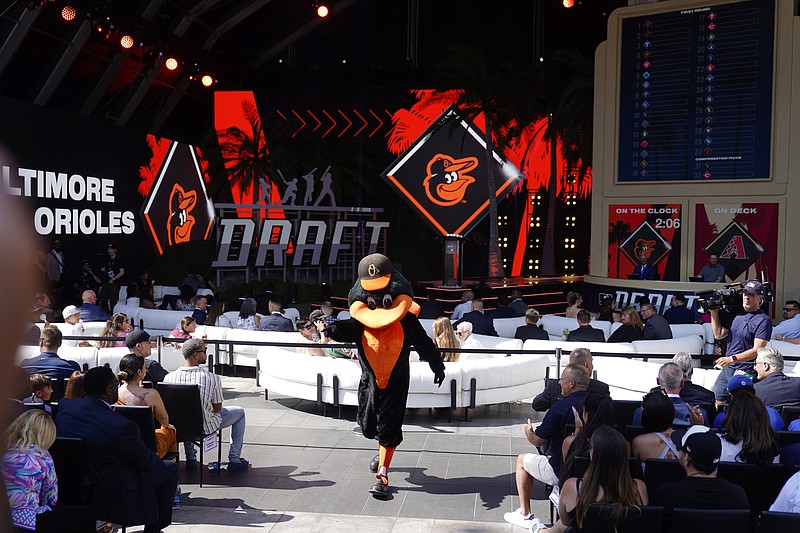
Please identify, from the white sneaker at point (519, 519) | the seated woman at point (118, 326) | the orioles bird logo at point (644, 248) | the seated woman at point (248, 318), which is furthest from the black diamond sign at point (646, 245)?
the white sneaker at point (519, 519)

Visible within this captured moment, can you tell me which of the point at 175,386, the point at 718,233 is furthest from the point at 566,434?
the point at 718,233

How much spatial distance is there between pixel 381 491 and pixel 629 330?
576 centimetres

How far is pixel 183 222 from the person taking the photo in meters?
27.2

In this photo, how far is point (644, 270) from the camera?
55.2 ft

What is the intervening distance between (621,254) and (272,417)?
10.7 meters

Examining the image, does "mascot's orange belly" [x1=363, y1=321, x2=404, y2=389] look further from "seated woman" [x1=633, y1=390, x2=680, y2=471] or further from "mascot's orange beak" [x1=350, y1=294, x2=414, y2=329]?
"seated woman" [x1=633, y1=390, x2=680, y2=471]

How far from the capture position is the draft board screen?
1602 cm

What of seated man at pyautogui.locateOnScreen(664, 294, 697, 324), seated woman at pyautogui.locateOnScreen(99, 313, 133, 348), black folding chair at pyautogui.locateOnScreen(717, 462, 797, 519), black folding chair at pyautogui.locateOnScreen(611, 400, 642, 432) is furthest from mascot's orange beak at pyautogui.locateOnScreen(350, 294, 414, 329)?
seated man at pyautogui.locateOnScreen(664, 294, 697, 324)

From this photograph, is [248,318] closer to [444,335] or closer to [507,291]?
[444,335]

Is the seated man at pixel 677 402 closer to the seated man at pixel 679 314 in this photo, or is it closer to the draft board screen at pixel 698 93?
the seated man at pixel 679 314

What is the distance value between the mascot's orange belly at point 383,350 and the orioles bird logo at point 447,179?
18980mm

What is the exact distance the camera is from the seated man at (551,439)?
18.4 ft

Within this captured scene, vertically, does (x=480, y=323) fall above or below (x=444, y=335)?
below

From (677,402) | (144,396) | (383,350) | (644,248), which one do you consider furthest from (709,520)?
(644,248)
